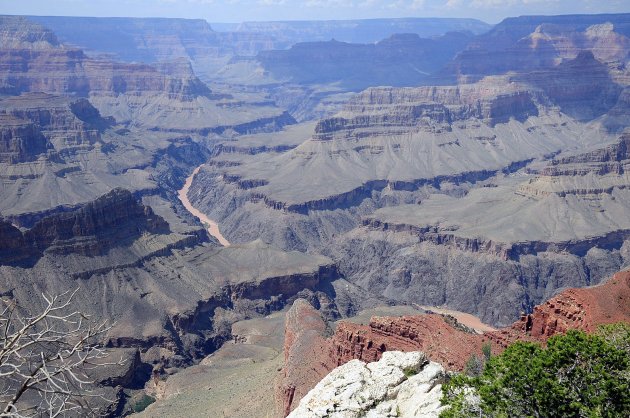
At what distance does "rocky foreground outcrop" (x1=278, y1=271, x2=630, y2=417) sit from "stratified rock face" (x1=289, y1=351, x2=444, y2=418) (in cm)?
305

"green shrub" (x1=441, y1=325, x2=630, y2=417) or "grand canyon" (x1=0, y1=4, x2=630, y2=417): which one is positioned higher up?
"green shrub" (x1=441, y1=325, x2=630, y2=417)

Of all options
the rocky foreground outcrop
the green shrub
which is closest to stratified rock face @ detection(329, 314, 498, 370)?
the rocky foreground outcrop

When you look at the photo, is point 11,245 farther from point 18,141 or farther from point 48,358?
point 18,141

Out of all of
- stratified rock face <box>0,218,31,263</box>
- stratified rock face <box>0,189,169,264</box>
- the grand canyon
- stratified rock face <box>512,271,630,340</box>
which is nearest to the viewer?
stratified rock face <box>512,271,630,340</box>

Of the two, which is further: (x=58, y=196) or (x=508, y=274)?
(x=58, y=196)

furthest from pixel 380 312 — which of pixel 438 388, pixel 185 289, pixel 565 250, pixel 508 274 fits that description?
pixel 438 388

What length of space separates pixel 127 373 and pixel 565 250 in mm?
83351

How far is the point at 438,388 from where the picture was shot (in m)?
34.2

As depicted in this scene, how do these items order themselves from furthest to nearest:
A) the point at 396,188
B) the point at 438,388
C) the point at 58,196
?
the point at 396,188, the point at 58,196, the point at 438,388

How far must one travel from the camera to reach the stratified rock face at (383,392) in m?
33.4

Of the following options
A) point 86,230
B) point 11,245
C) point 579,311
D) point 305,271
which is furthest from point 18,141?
point 579,311

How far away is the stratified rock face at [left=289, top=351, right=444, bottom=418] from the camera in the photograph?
110 ft

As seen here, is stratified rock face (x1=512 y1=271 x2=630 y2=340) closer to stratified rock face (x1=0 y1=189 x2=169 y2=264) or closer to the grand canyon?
the grand canyon

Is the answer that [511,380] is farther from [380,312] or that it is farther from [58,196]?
[58,196]
